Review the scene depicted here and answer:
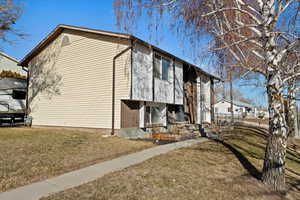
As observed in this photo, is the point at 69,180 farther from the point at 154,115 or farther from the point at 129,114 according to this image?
the point at 154,115

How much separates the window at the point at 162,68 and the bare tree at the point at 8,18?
450 inches

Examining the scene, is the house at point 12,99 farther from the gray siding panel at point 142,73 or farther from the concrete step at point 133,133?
the gray siding panel at point 142,73

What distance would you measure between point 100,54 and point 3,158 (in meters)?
7.60

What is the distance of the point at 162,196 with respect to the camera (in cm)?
417

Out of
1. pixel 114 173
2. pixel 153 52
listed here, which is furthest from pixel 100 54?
pixel 114 173

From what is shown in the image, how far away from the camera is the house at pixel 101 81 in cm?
1133

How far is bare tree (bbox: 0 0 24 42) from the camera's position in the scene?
1476 cm

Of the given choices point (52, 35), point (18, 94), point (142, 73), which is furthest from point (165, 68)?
point (18, 94)

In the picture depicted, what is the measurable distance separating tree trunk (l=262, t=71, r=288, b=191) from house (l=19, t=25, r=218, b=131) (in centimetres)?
691

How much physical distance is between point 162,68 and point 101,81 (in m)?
4.58

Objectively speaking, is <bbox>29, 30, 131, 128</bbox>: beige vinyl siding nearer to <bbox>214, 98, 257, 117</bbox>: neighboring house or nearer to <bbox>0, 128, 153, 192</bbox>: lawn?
<bbox>0, 128, 153, 192</bbox>: lawn

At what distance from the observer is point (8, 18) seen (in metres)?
15.3

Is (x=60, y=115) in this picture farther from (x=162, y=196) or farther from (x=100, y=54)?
(x=162, y=196)

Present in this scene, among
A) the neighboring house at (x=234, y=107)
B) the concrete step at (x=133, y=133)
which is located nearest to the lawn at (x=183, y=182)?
the concrete step at (x=133, y=133)
